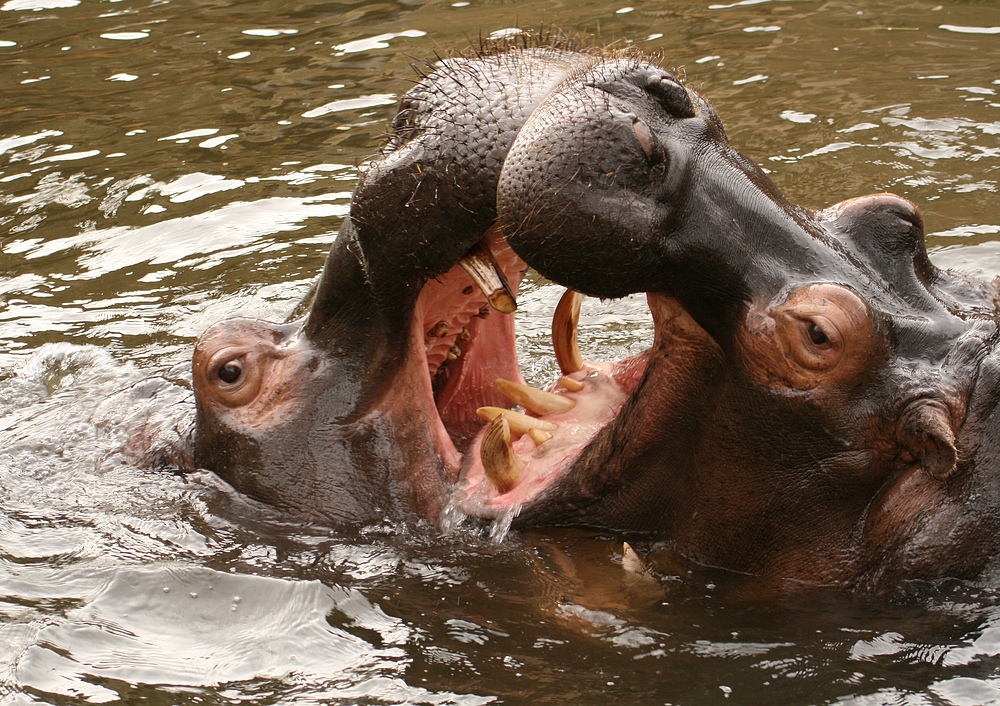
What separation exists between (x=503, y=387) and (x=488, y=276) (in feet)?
1.59

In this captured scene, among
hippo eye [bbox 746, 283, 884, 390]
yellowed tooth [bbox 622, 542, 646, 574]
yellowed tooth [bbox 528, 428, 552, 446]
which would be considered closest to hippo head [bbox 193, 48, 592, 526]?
yellowed tooth [bbox 528, 428, 552, 446]

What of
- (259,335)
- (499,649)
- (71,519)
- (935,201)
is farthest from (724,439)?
(935,201)

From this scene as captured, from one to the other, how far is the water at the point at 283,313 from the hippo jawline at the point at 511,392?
0.22m

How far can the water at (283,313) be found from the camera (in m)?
4.09

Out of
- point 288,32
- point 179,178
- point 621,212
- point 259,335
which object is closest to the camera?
point 621,212

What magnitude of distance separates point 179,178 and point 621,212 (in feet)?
21.6

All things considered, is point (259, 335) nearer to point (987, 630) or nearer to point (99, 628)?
point (99, 628)

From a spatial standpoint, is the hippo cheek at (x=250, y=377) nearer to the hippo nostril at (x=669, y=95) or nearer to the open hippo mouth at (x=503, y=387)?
the open hippo mouth at (x=503, y=387)

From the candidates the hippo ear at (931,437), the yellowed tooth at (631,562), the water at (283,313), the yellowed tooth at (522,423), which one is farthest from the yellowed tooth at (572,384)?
the hippo ear at (931,437)

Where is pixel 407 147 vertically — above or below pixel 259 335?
above

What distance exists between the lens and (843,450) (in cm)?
393

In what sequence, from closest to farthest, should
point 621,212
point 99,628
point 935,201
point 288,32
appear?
point 621,212
point 99,628
point 935,201
point 288,32

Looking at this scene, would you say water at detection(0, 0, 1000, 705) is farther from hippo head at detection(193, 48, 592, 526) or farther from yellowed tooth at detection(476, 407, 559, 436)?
yellowed tooth at detection(476, 407, 559, 436)

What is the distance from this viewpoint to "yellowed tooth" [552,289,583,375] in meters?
4.84
